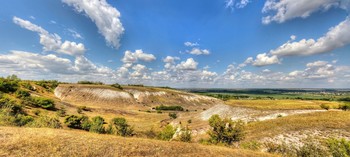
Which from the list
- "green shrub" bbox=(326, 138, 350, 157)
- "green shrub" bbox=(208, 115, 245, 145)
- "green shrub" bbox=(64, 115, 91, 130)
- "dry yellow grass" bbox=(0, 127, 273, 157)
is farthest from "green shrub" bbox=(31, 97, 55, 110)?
"green shrub" bbox=(326, 138, 350, 157)

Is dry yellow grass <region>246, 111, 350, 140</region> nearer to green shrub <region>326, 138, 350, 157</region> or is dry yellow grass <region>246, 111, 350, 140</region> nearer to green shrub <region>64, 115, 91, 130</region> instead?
green shrub <region>326, 138, 350, 157</region>

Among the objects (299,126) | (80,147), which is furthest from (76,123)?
(299,126)

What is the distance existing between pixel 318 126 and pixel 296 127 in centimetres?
305

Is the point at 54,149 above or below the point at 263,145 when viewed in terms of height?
above

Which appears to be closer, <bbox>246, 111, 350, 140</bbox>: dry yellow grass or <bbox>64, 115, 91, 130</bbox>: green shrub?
<bbox>246, 111, 350, 140</bbox>: dry yellow grass

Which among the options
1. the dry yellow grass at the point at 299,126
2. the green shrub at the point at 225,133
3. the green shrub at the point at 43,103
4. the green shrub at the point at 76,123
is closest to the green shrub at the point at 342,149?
the green shrub at the point at 225,133

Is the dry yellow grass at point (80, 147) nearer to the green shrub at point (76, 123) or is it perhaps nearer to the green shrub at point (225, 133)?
the green shrub at point (225, 133)

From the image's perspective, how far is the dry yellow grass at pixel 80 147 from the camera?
1348 cm

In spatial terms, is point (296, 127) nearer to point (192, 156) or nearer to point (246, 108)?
point (246, 108)

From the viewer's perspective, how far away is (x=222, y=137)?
26797 millimetres

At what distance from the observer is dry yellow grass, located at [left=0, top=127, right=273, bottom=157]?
44.2 feet

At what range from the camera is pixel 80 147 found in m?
14.8

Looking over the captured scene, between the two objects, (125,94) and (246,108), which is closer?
(246,108)

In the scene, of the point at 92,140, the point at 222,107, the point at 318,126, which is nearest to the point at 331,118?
the point at 318,126
